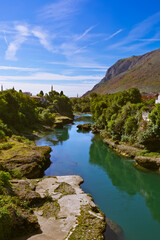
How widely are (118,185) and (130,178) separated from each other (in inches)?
115

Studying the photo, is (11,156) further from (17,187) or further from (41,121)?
(41,121)

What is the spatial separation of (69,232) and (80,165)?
612 inches

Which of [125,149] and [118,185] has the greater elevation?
[125,149]

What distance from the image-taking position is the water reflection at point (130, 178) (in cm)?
1844

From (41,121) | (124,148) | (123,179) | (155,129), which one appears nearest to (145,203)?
(123,179)

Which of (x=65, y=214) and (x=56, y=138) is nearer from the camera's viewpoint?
(x=65, y=214)

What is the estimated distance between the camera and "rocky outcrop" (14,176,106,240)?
10773mm

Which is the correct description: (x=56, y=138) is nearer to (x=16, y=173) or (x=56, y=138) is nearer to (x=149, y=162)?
(x=149, y=162)

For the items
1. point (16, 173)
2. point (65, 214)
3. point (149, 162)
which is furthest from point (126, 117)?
point (65, 214)

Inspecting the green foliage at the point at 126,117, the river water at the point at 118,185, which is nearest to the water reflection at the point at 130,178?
the river water at the point at 118,185

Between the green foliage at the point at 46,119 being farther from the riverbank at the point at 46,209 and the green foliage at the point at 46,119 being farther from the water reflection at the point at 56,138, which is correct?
the riverbank at the point at 46,209

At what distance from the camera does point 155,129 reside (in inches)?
1005

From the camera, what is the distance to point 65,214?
41.8 feet

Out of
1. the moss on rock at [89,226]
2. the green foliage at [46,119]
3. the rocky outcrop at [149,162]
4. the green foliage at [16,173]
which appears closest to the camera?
the moss on rock at [89,226]
